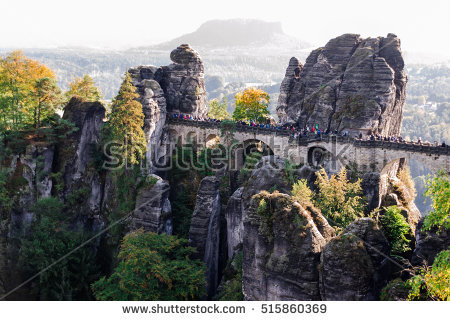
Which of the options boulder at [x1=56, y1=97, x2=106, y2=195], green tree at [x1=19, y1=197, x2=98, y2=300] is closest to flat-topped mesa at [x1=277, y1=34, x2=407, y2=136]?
boulder at [x1=56, y1=97, x2=106, y2=195]

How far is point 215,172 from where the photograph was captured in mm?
45562

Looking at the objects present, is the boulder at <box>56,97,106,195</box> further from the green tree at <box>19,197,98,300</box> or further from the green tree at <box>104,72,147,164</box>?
the green tree at <box>104,72,147,164</box>

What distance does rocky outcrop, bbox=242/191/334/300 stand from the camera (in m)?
23.7

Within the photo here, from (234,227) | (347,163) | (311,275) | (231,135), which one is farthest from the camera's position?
(231,135)

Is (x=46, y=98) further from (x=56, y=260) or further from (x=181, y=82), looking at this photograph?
(x=56, y=260)

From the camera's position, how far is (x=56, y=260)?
127 ft

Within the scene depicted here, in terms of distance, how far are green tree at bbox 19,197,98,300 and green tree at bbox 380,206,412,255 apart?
2428cm

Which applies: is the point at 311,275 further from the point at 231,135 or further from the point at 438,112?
the point at 438,112

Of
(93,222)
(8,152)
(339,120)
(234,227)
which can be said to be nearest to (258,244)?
(234,227)

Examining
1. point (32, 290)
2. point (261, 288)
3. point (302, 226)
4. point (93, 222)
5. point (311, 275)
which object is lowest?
point (32, 290)

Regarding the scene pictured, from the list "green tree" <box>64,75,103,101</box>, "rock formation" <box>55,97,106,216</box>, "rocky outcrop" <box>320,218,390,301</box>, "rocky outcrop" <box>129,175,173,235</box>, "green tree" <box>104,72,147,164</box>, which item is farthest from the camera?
"green tree" <box>64,75,103,101</box>

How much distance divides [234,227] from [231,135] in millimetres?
12529
